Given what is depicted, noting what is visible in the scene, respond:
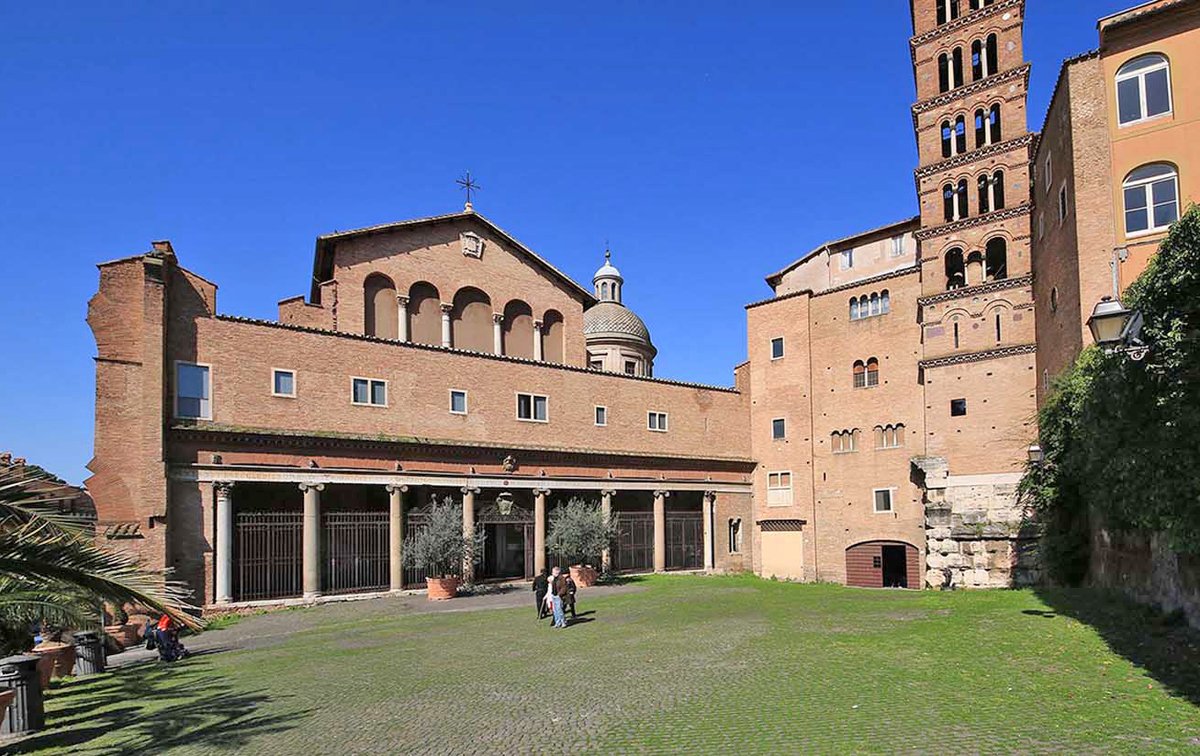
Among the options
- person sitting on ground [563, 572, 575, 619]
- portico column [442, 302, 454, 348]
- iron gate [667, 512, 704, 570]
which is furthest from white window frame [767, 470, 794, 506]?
person sitting on ground [563, 572, 575, 619]

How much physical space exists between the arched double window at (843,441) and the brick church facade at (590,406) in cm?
10

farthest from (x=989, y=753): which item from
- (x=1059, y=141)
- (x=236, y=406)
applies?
(x=236, y=406)

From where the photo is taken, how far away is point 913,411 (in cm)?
3256

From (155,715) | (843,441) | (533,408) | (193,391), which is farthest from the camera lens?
(843,441)

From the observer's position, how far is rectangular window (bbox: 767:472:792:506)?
120ft

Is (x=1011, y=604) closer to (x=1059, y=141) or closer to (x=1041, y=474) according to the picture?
(x=1041, y=474)

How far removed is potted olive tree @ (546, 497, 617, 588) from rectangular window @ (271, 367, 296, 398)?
416 inches

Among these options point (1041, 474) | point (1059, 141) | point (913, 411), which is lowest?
point (1041, 474)

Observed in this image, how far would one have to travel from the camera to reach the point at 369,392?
2689 cm

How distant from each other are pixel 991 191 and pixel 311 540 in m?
26.7

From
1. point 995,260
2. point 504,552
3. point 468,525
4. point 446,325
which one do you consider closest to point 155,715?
point 468,525

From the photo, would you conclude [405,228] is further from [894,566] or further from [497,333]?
[894,566]

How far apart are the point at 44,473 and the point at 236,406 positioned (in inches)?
695

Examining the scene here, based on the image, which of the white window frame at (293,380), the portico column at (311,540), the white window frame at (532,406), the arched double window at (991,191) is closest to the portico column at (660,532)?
the white window frame at (532,406)
